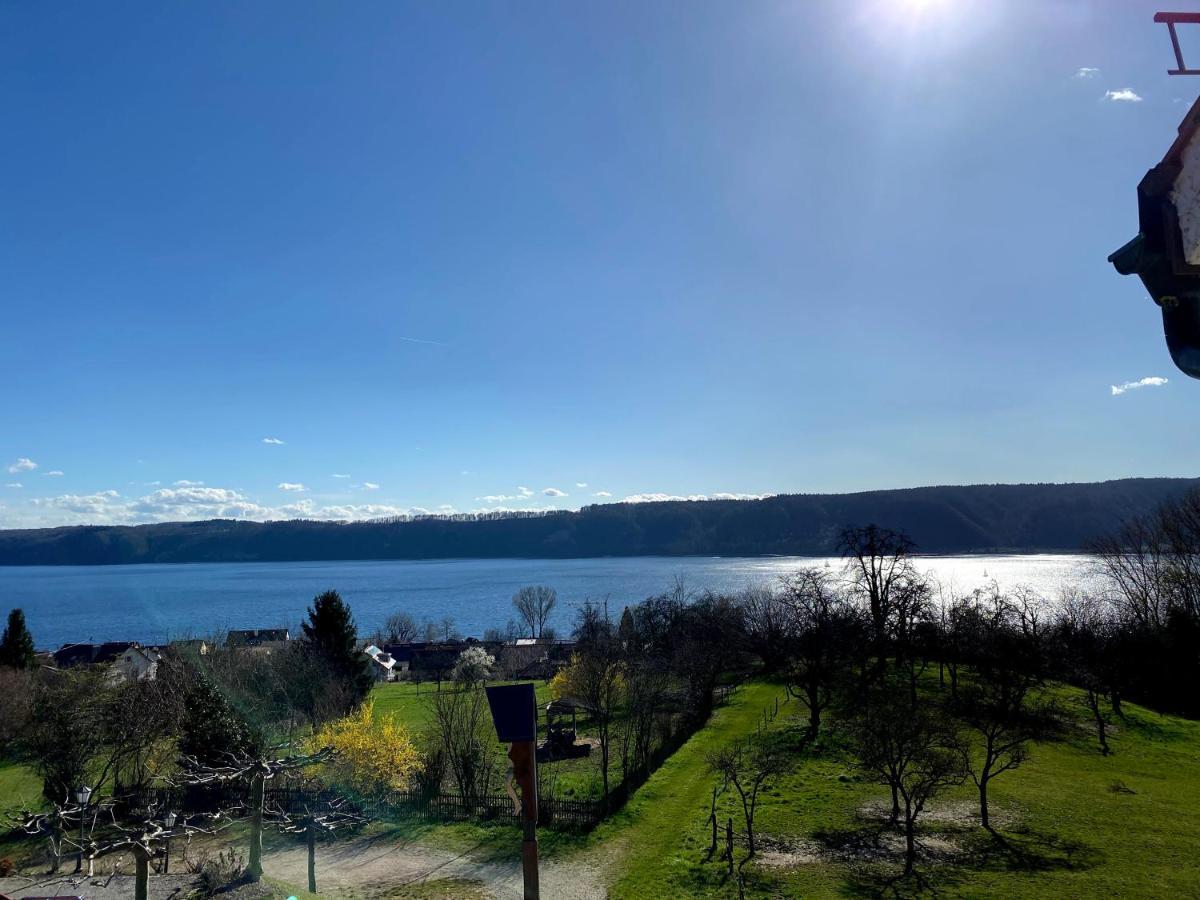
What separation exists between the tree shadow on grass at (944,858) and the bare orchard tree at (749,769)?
7.73 feet

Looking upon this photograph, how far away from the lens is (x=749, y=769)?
1072 inches

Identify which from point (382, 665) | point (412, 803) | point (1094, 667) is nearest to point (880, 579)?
point (1094, 667)

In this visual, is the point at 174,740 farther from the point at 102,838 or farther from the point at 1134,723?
the point at 1134,723

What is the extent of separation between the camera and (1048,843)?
66.6 ft

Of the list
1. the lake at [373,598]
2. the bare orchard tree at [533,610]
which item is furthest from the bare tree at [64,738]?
the bare orchard tree at [533,610]

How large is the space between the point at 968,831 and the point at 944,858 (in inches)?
106

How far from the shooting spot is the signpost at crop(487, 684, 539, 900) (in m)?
6.48

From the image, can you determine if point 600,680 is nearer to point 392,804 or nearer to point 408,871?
point 392,804

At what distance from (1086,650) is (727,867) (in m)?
31.5

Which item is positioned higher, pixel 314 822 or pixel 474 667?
pixel 314 822

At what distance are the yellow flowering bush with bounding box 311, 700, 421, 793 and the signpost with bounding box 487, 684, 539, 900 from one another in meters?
21.8

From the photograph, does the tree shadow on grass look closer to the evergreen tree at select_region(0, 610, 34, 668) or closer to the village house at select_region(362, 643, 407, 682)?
the evergreen tree at select_region(0, 610, 34, 668)

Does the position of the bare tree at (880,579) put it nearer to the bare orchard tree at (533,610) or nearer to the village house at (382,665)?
the village house at (382,665)

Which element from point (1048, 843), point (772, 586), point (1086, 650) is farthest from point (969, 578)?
point (1048, 843)
